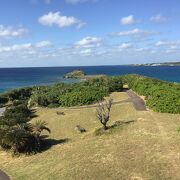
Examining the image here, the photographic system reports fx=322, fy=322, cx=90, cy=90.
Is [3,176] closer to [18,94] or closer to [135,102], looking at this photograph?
[135,102]

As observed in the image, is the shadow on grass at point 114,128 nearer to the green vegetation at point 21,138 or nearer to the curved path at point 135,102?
the green vegetation at point 21,138

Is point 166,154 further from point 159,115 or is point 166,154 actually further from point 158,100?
point 158,100

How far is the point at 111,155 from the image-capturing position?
82.6ft

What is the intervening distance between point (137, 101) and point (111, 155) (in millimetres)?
23271

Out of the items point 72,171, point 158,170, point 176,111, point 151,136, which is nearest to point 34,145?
point 72,171

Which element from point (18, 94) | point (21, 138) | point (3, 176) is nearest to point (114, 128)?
point (21, 138)

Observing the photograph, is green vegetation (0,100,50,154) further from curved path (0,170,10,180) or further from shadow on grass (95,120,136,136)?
shadow on grass (95,120,136,136)

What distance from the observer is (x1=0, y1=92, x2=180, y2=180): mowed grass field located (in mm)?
21938

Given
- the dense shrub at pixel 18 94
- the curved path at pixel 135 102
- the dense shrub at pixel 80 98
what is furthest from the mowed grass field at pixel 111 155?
the dense shrub at pixel 18 94

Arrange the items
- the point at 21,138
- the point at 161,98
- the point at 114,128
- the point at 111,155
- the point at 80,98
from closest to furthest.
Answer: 1. the point at 111,155
2. the point at 21,138
3. the point at 114,128
4. the point at 161,98
5. the point at 80,98

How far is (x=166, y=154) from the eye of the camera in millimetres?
24250

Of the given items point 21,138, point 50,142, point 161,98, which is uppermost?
point 161,98

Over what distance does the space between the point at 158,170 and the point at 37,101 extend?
1362 inches

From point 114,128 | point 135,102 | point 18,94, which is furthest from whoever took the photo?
point 18,94
